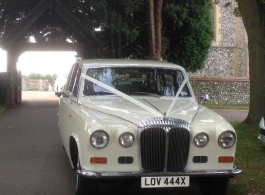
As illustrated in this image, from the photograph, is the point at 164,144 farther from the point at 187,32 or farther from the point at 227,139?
the point at 187,32

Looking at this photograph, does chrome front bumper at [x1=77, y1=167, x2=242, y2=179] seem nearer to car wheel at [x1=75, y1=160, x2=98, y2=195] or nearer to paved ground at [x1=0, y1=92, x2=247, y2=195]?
car wheel at [x1=75, y1=160, x2=98, y2=195]

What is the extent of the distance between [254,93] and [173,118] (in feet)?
25.5

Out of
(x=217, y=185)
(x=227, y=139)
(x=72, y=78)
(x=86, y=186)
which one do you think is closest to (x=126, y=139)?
(x=86, y=186)

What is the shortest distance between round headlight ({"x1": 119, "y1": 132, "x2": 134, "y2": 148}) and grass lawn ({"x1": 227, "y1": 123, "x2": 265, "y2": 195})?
2.01 m

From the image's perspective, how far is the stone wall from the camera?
31.1 m

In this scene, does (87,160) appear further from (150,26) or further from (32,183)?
(150,26)

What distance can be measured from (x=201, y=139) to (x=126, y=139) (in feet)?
3.21

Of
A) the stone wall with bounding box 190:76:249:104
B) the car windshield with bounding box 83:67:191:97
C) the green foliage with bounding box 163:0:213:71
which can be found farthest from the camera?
the stone wall with bounding box 190:76:249:104

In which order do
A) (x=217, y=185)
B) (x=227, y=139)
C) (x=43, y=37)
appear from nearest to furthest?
1. (x=227, y=139)
2. (x=217, y=185)
3. (x=43, y=37)

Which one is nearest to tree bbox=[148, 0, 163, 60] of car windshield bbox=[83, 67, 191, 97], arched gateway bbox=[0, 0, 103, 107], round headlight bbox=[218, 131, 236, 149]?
arched gateway bbox=[0, 0, 103, 107]

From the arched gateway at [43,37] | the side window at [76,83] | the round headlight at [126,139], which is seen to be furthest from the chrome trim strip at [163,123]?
the arched gateway at [43,37]

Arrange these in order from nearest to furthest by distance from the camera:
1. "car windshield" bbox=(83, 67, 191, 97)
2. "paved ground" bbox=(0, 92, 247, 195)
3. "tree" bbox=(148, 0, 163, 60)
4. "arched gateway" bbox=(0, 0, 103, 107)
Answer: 1. "paved ground" bbox=(0, 92, 247, 195)
2. "car windshield" bbox=(83, 67, 191, 97)
3. "arched gateway" bbox=(0, 0, 103, 107)
4. "tree" bbox=(148, 0, 163, 60)

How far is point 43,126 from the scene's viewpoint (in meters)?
15.3

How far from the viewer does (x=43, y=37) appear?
22109mm
